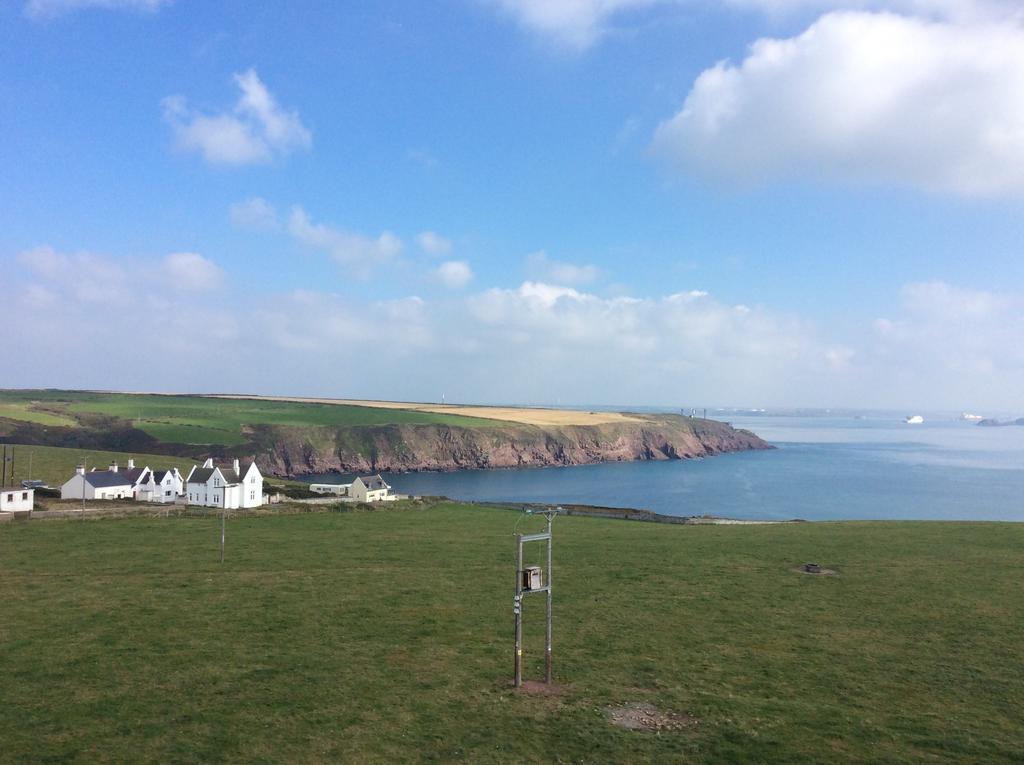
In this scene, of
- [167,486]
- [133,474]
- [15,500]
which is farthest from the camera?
[167,486]

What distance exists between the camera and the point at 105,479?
77.1 metres

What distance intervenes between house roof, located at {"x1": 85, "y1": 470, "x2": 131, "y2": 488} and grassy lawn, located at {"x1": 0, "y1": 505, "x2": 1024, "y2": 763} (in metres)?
35.4

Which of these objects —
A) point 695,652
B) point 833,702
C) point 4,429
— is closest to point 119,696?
point 695,652

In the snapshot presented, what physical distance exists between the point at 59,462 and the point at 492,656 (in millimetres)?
100471

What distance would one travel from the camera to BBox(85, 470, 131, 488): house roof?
246ft

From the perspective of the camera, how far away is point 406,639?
24.6 metres

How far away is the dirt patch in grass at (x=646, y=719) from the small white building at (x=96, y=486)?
7618 cm

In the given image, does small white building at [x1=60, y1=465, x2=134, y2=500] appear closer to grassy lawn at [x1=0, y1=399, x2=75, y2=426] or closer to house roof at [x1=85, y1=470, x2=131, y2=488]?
house roof at [x1=85, y1=470, x2=131, y2=488]

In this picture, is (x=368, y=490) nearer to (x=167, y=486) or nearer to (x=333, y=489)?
(x=333, y=489)

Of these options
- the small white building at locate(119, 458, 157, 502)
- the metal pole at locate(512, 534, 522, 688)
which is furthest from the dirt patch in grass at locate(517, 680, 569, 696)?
the small white building at locate(119, 458, 157, 502)

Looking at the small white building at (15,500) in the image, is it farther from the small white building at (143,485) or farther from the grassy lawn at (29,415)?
the grassy lawn at (29,415)

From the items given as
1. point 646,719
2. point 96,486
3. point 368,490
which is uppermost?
point 96,486

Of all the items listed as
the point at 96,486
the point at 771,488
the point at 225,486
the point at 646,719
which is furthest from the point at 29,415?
the point at 646,719

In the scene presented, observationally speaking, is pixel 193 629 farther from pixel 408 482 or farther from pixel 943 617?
pixel 408 482
